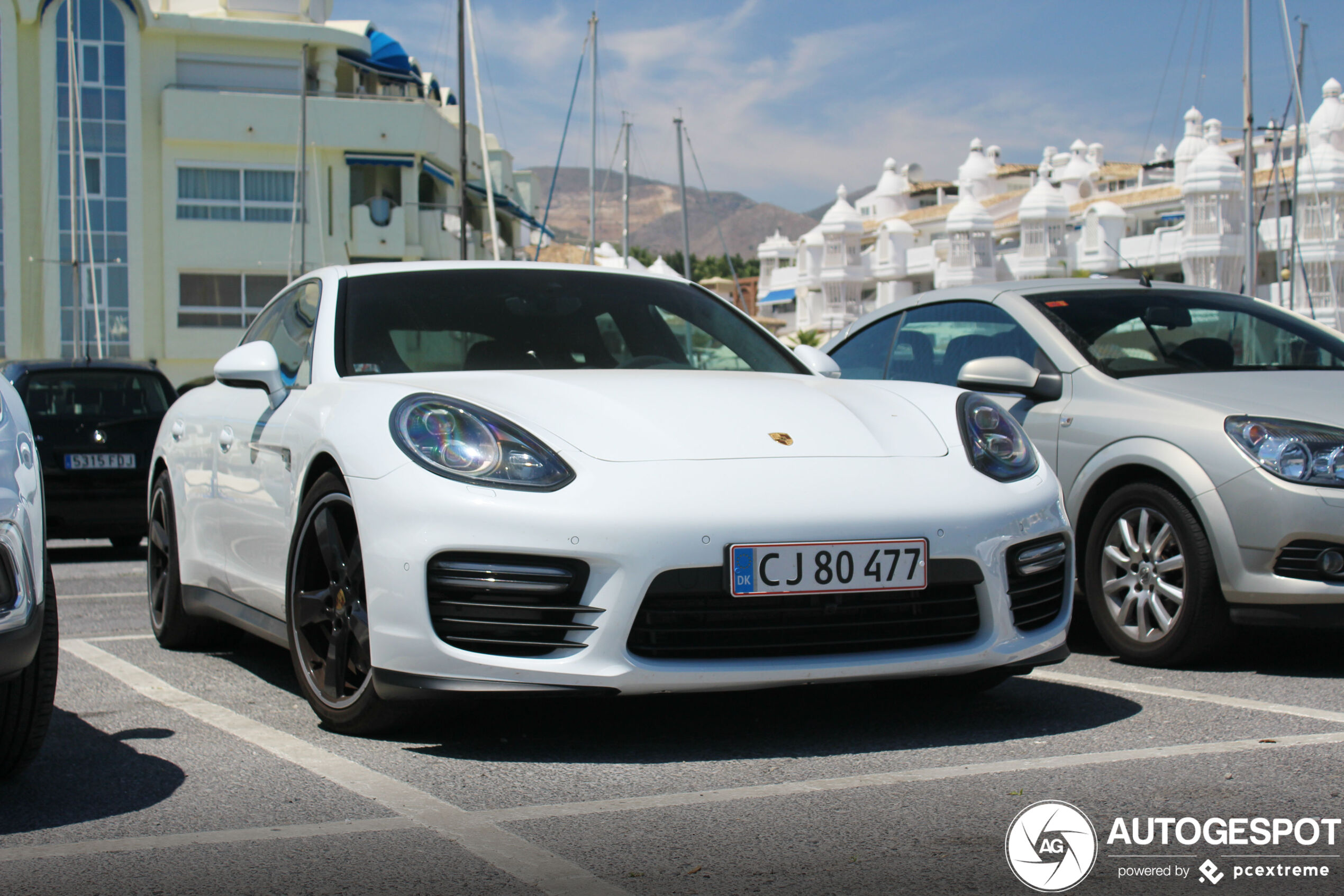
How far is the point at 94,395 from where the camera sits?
1084 centimetres

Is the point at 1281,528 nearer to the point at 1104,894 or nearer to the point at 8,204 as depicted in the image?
the point at 1104,894

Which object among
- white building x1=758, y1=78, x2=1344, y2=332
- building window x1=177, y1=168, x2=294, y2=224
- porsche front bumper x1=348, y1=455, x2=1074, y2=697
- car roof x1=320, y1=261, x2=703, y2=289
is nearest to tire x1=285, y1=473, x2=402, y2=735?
porsche front bumper x1=348, y1=455, x2=1074, y2=697

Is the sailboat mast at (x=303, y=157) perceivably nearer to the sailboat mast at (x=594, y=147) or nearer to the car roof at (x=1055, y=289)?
the sailboat mast at (x=594, y=147)

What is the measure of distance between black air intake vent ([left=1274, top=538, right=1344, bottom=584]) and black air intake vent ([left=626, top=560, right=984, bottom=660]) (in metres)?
1.56

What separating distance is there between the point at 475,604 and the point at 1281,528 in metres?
2.73

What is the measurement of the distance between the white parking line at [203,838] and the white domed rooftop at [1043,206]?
2400 inches

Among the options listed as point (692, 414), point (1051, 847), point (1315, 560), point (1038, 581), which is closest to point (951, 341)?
point (1315, 560)

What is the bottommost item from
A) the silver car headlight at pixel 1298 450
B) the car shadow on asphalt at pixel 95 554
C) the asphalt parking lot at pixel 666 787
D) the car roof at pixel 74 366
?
the car shadow on asphalt at pixel 95 554

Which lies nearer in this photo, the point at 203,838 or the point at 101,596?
the point at 203,838

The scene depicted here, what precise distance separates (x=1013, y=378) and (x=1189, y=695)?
1523mm

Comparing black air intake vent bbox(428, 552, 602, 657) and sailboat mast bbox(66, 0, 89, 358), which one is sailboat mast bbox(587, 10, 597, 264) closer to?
sailboat mast bbox(66, 0, 89, 358)

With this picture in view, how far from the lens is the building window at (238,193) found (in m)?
45.7

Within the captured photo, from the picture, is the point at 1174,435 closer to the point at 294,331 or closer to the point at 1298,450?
the point at 1298,450

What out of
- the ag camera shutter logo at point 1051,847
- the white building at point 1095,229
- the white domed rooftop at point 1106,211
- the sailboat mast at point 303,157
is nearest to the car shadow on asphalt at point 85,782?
the ag camera shutter logo at point 1051,847
